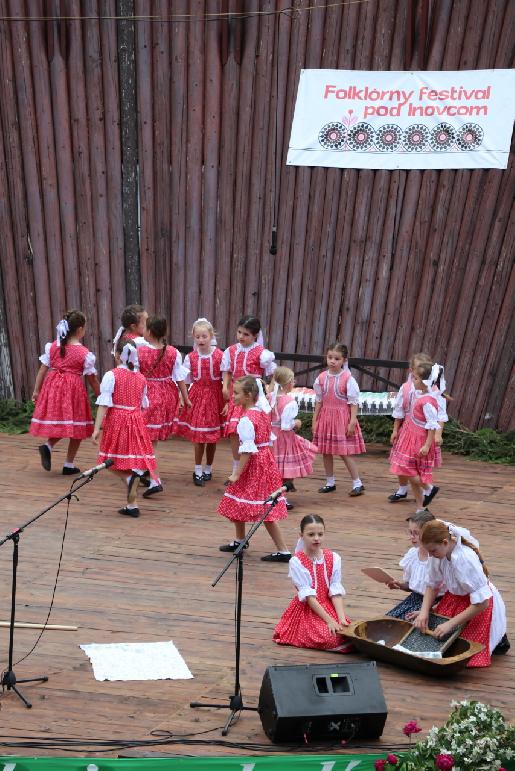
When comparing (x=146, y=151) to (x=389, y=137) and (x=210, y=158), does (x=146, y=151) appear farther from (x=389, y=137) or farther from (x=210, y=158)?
(x=389, y=137)

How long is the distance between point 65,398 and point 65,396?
20mm

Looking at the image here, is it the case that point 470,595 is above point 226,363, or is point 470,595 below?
above

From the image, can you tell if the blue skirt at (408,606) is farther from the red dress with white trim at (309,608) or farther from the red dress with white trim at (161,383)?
the red dress with white trim at (161,383)

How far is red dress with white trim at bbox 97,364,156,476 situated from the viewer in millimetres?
9711

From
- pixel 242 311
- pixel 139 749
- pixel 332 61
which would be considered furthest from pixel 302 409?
pixel 139 749

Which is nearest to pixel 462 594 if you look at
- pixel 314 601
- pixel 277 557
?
pixel 314 601

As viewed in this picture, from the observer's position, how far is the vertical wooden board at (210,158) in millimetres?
12414

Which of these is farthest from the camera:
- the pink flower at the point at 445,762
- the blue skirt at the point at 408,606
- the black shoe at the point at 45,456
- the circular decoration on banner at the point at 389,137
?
the circular decoration on banner at the point at 389,137

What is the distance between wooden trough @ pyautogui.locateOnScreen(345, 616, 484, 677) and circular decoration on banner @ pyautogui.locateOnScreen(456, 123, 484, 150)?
6443mm

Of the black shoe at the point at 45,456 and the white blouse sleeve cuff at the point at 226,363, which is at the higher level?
the white blouse sleeve cuff at the point at 226,363

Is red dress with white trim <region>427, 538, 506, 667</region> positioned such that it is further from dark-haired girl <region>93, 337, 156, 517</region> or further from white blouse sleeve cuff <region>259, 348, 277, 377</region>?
white blouse sleeve cuff <region>259, 348, 277, 377</region>

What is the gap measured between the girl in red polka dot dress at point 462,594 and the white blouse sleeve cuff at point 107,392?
3.72 metres

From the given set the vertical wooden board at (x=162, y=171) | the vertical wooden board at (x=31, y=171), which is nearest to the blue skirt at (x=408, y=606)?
the vertical wooden board at (x=162, y=171)

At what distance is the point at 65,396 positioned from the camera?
424 inches
